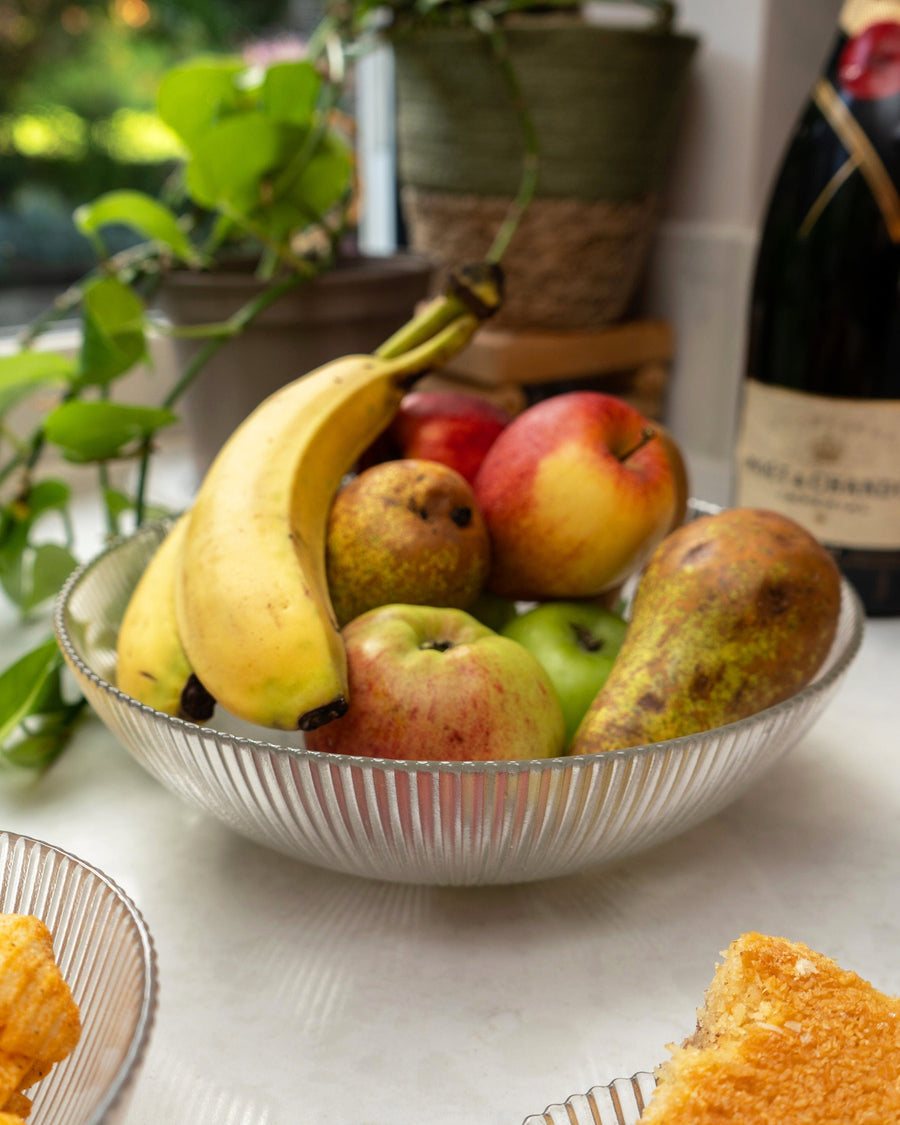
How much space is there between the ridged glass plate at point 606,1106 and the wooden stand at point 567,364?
0.59 metres

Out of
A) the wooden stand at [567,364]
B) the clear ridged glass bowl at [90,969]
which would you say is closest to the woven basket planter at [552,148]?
the wooden stand at [567,364]

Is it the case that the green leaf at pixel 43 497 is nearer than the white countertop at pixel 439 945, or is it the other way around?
the white countertop at pixel 439 945

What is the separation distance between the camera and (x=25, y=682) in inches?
16.9

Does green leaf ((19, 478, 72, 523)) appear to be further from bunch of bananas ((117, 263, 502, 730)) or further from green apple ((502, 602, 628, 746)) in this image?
green apple ((502, 602, 628, 746))

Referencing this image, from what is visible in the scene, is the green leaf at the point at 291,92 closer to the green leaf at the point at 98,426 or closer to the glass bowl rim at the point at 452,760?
the green leaf at the point at 98,426

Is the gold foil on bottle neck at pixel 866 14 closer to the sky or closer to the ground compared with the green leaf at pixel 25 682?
closer to the sky

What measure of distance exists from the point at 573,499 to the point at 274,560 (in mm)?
127

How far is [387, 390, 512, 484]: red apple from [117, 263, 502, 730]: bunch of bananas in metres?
0.01

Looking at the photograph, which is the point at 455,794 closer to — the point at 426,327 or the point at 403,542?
the point at 403,542

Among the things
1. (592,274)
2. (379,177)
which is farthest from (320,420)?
(379,177)

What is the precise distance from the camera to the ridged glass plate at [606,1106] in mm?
220

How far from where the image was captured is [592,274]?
2.52 ft

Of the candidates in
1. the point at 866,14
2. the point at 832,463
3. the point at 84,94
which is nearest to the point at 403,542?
the point at 832,463

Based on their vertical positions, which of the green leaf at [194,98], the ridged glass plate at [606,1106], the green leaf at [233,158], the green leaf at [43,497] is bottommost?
the green leaf at [43,497]
